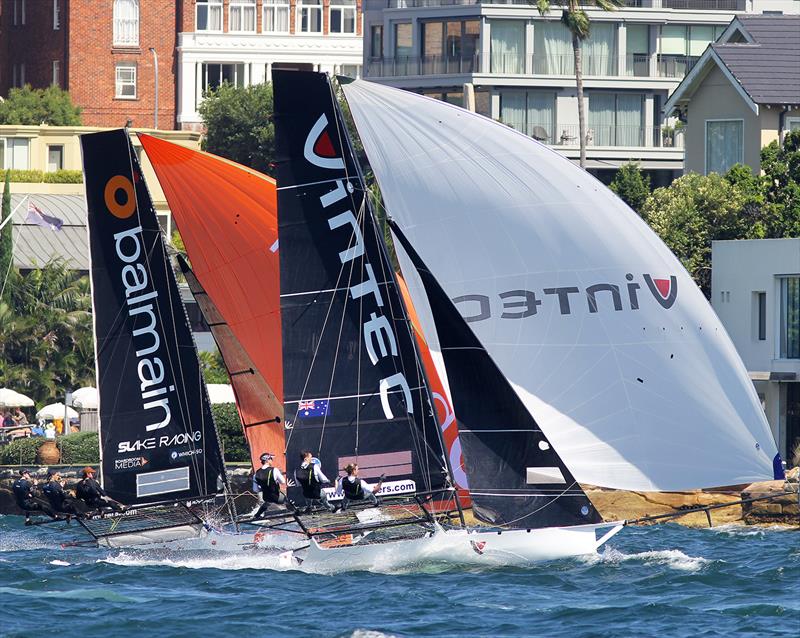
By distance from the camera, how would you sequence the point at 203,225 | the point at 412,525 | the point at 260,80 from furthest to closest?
the point at 260,80
the point at 203,225
the point at 412,525

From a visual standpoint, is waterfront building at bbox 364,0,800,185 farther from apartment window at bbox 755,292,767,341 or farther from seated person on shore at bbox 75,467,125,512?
seated person on shore at bbox 75,467,125,512

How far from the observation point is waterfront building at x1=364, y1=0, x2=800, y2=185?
6956 centimetres

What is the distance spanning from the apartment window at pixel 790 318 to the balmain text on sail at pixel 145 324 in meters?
16.9

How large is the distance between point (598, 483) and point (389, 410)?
3.25 metres

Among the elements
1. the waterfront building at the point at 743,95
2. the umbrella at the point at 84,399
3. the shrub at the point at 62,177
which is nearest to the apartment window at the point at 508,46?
the shrub at the point at 62,177

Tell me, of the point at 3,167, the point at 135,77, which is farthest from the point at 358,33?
the point at 3,167

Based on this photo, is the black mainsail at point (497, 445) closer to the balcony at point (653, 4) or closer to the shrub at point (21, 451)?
the shrub at point (21, 451)

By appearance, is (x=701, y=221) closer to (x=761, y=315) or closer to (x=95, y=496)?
(x=761, y=315)

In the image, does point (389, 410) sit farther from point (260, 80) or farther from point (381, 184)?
point (260, 80)

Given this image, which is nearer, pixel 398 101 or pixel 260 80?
pixel 398 101

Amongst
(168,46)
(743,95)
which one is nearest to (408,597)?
(743,95)

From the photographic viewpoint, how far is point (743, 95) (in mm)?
50438

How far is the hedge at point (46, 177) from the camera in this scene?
67438 mm

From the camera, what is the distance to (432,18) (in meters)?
71.2
